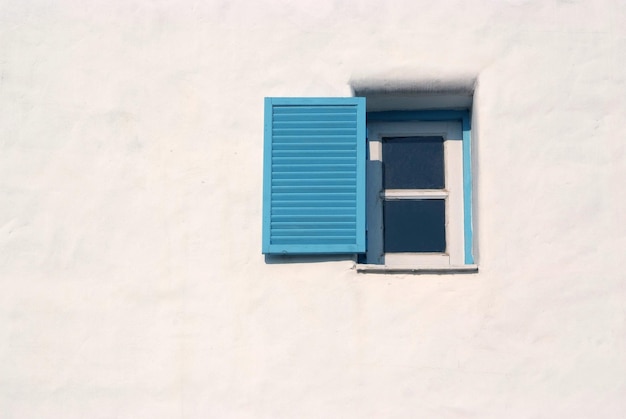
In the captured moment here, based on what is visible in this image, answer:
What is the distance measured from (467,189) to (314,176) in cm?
85

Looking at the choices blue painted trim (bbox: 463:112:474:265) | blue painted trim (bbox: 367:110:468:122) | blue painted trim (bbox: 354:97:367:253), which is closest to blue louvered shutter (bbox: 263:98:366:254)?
blue painted trim (bbox: 354:97:367:253)

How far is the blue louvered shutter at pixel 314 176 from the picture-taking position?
448cm

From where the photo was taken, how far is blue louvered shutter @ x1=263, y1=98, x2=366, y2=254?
4477 millimetres

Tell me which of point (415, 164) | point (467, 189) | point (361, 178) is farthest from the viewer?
point (415, 164)

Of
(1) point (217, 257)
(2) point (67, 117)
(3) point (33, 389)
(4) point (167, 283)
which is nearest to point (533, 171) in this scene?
(1) point (217, 257)

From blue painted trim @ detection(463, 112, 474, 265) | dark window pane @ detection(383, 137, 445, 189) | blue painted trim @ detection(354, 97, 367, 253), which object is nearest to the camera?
blue painted trim @ detection(354, 97, 367, 253)

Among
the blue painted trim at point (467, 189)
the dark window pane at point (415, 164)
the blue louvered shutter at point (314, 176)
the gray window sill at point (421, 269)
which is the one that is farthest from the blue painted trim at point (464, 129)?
the blue louvered shutter at point (314, 176)

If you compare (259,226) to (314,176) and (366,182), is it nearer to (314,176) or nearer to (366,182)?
(314,176)

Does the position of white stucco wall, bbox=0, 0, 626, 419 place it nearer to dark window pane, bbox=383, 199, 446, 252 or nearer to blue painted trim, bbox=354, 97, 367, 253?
blue painted trim, bbox=354, 97, 367, 253

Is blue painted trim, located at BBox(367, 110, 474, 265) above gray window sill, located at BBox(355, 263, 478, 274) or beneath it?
above

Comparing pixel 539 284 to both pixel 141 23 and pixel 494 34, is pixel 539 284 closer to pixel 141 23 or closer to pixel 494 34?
pixel 494 34

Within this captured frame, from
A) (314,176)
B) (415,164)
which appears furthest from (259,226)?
(415,164)

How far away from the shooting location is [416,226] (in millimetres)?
4793

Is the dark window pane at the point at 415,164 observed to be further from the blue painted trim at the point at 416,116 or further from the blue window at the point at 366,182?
the blue painted trim at the point at 416,116
